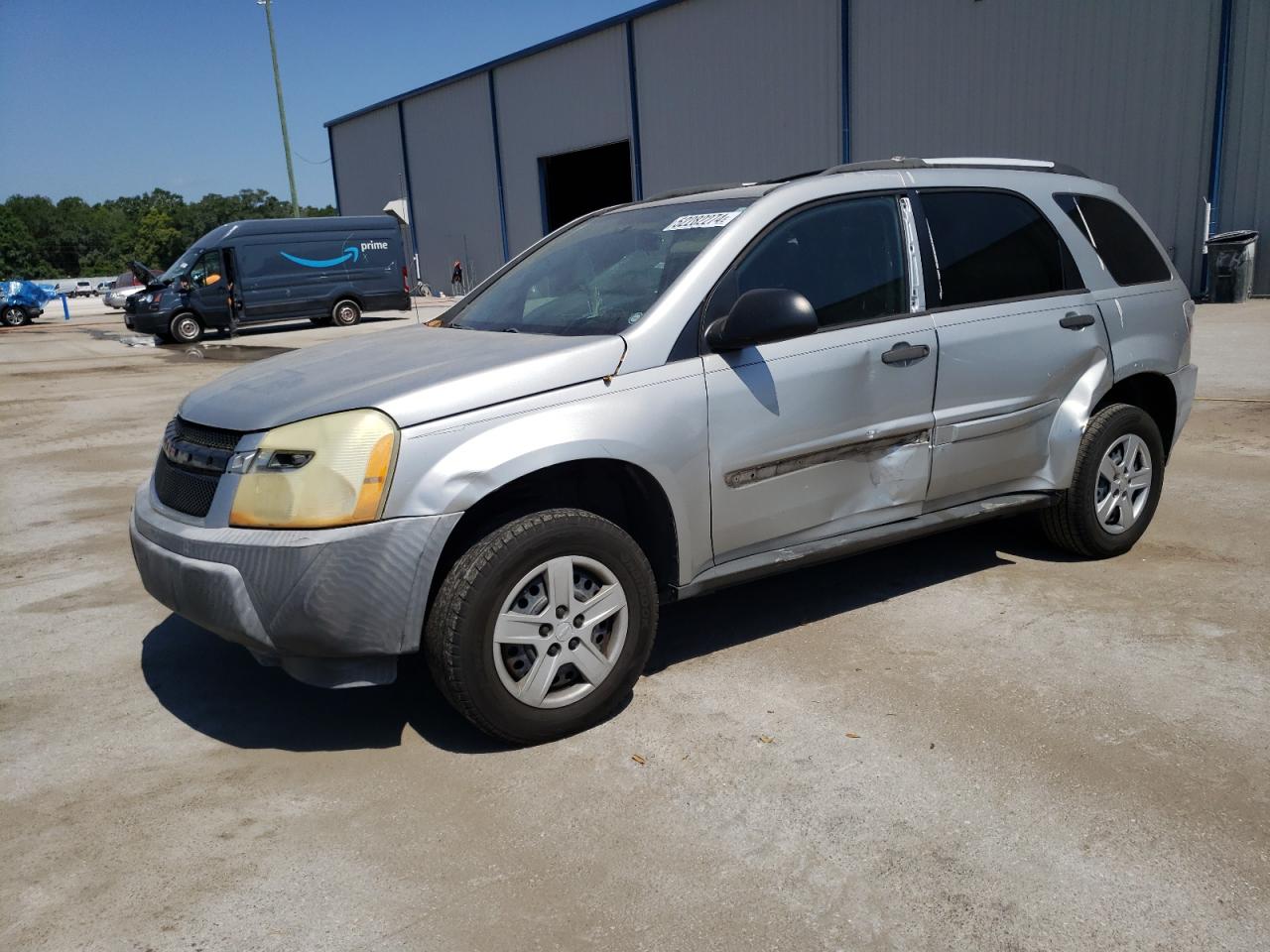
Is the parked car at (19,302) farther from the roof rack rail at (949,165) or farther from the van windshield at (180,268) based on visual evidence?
the roof rack rail at (949,165)

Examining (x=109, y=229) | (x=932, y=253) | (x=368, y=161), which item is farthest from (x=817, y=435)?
(x=109, y=229)

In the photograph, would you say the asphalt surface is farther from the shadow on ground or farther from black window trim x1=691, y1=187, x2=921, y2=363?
black window trim x1=691, y1=187, x2=921, y2=363

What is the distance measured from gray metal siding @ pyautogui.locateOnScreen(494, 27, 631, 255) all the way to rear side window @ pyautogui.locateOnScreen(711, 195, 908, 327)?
82.3ft

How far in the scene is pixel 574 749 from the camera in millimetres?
3309

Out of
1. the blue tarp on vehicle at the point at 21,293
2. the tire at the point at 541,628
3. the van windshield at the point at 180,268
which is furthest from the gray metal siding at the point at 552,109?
the tire at the point at 541,628

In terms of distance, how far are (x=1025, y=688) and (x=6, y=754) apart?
3.47m

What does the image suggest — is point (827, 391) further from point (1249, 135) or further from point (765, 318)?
point (1249, 135)

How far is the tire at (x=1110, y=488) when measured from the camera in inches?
183

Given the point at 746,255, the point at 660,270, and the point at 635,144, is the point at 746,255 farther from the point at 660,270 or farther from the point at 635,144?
the point at 635,144

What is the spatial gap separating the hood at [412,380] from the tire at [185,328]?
20687mm

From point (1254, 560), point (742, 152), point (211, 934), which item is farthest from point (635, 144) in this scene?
point (211, 934)

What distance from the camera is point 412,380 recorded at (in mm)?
3248

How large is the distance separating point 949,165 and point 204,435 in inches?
127

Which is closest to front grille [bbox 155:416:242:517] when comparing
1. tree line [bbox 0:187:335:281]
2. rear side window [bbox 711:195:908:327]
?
rear side window [bbox 711:195:908:327]
